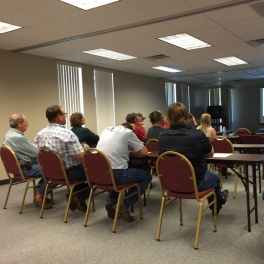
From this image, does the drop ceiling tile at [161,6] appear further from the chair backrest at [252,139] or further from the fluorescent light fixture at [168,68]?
the fluorescent light fixture at [168,68]

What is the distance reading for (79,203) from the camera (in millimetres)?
3529

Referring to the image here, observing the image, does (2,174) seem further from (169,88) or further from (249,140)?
(169,88)

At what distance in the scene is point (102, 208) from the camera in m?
3.68

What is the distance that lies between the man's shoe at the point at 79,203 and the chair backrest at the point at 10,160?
733 millimetres

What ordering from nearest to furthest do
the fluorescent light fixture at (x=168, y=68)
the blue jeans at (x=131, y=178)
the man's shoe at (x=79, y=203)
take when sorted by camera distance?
the blue jeans at (x=131, y=178) < the man's shoe at (x=79, y=203) < the fluorescent light fixture at (x=168, y=68)

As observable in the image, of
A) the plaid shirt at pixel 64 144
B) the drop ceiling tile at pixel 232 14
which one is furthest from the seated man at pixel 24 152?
the drop ceiling tile at pixel 232 14

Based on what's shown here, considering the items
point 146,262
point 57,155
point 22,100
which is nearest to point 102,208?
point 57,155

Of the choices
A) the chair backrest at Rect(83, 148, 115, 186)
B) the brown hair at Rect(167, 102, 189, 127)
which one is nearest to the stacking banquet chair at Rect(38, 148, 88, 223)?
the chair backrest at Rect(83, 148, 115, 186)

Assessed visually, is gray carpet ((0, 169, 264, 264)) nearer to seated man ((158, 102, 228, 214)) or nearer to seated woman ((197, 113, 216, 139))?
seated man ((158, 102, 228, 214))

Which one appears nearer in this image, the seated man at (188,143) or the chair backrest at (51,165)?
the seated man at (188,143)

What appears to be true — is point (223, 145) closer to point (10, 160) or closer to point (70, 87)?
point (10, 160)

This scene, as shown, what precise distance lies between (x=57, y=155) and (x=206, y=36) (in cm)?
327

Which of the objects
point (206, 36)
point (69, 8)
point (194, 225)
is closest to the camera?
point (194, 225)

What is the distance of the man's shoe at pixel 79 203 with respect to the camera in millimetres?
3520
